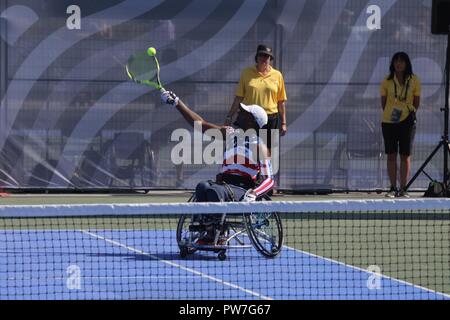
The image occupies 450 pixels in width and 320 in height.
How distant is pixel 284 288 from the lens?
680 centimetres

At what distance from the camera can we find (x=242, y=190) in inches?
331

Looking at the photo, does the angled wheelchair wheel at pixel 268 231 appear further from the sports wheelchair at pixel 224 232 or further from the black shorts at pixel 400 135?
the black shorts at pixel 400 135

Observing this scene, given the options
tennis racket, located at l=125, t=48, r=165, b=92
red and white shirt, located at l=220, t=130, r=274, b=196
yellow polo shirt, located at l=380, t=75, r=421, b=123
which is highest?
tennis racket, located at l=125, t=48, r=165, b=92

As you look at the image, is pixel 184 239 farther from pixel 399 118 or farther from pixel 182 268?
pixel 399 118

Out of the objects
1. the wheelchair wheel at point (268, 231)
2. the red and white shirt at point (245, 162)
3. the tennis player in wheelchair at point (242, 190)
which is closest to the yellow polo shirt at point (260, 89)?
the tennis player in wheelchair at point (242, 190)

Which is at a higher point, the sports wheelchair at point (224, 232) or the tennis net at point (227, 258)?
the sports wheelchair at point (224, 232)

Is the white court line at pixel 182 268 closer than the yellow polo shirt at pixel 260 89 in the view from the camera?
Yes

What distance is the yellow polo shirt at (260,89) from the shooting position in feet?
38.0

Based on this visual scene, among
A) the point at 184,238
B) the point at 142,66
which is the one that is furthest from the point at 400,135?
the point at 184,238

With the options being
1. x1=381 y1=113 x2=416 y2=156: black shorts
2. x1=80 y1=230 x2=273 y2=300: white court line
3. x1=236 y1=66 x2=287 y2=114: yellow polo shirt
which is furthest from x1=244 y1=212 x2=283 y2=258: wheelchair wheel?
x1=381 y1=113 x2=416 y2=156: black shorts

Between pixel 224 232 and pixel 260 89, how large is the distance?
341 centimetres

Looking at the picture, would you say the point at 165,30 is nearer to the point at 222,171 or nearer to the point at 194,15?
the point at 194,15

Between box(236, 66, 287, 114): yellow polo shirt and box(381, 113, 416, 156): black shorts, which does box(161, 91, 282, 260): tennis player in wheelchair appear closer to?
box(236, 66, 287, 114): yellow polo shirt

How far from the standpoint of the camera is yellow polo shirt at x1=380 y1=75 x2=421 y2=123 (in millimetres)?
13156
